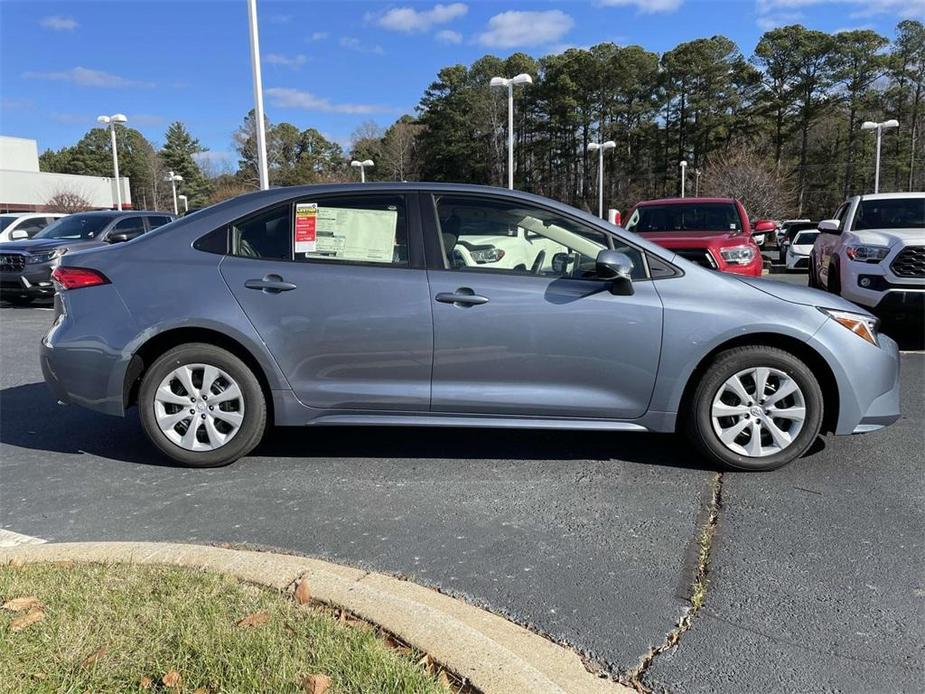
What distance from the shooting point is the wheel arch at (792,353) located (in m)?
4.14

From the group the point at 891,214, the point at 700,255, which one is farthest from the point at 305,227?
the point at 891,214

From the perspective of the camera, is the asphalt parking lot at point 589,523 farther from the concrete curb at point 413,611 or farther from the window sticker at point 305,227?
the window sticker at point 305,227

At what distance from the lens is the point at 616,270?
4.00 metres

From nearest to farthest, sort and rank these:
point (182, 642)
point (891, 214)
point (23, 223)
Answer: point (182, 642)
point (891, 214)
point (23, 223)

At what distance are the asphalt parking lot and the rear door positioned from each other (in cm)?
58

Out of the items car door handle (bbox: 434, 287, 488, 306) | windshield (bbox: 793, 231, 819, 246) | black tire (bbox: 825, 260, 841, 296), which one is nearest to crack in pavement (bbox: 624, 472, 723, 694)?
car door handle (bbox: 434, 287, 488, 306)

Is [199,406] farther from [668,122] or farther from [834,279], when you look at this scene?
[668,122]

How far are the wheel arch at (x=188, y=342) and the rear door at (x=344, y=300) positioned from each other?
19cm

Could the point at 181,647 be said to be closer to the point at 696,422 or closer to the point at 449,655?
the point at 449,655

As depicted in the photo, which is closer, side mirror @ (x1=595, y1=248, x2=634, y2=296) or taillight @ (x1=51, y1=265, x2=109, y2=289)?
side mirror @ (x1=595, y1=248, x2=634, y2=296)

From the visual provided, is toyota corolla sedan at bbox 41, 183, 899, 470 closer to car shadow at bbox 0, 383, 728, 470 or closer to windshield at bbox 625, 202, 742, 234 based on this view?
car shadow at bbox 0, 383, 728, 470

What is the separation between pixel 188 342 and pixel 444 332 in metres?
1.55

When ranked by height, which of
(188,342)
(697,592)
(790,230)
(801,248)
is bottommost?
(697,592)

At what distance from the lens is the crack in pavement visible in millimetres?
2406
